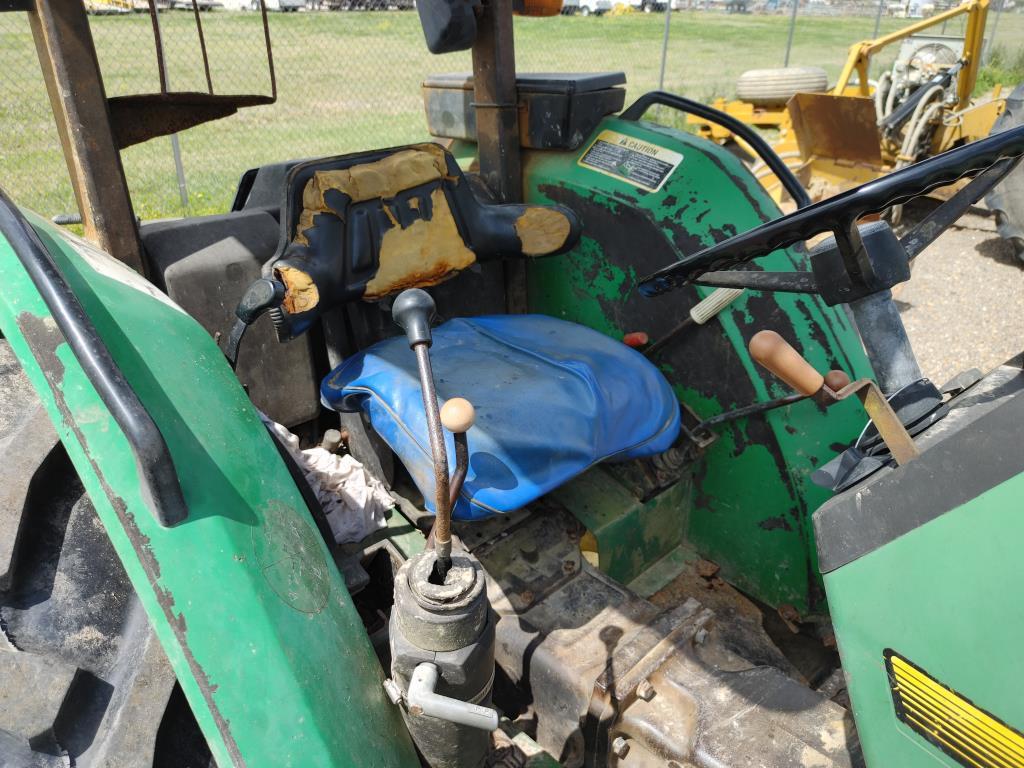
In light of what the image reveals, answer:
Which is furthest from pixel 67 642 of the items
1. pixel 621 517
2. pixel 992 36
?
pixel 992 36

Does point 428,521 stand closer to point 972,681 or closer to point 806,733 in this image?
point 806,733

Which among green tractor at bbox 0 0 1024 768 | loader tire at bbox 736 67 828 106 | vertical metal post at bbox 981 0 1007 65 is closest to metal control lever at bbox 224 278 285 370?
green tractor at bbox 0 0 1024 768

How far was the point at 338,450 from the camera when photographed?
1.78 m

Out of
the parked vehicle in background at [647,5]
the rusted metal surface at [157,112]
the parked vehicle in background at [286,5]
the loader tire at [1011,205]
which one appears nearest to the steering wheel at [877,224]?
the rusted metal surface at [157,112]

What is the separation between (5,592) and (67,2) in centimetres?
98

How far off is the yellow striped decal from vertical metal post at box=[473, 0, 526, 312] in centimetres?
136

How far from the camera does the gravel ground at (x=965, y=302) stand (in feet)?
12.1

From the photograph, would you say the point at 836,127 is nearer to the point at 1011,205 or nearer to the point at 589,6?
the point at 1011,205

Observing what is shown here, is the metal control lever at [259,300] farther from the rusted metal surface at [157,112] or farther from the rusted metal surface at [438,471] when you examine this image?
the rusted metal surface at [438,471]

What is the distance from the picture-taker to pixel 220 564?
85 centimetres

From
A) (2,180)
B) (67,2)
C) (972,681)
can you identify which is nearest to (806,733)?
(972,681)

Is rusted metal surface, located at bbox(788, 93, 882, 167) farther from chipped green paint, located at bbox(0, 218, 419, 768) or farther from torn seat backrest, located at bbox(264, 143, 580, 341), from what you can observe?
chipped green paint, located at bbox(0, 218, 419, 768)

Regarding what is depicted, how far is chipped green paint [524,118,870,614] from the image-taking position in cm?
162

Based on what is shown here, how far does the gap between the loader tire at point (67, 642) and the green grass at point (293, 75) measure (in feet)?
15.2
